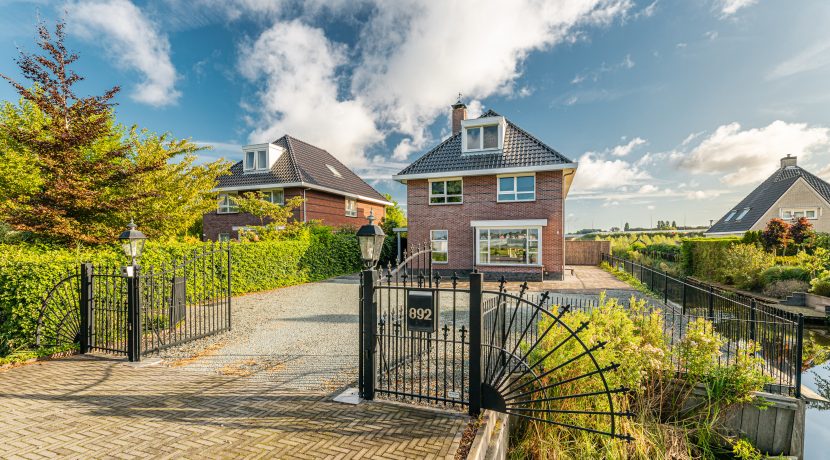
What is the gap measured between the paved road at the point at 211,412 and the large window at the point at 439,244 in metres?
11.7

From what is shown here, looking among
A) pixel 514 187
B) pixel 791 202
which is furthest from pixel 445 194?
pixel 791 202

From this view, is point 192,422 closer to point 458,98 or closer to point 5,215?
point 5,215

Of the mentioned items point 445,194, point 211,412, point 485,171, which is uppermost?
point 485,171

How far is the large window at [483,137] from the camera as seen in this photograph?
18.1 meters

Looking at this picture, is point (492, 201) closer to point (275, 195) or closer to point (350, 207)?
point (350, 207)

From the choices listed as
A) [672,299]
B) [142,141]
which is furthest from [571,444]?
[142,141]

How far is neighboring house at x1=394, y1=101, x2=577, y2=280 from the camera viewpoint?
1670 centimetres

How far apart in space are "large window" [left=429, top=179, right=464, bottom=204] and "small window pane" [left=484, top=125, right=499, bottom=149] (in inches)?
91.4

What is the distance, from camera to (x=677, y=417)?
17.3ft

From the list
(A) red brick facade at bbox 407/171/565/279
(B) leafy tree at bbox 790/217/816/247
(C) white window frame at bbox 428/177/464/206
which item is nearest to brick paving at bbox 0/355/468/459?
(A) red brick facade at bbox 407/171/565/279

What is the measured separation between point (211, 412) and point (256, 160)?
20.7 m

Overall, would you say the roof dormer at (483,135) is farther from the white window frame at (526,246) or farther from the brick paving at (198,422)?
the brick paving at (198,422)

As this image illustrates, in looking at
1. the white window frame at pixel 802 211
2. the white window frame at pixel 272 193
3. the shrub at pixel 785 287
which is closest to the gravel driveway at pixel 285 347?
the white window frame at pixel 272 193

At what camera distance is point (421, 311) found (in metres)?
4.60
